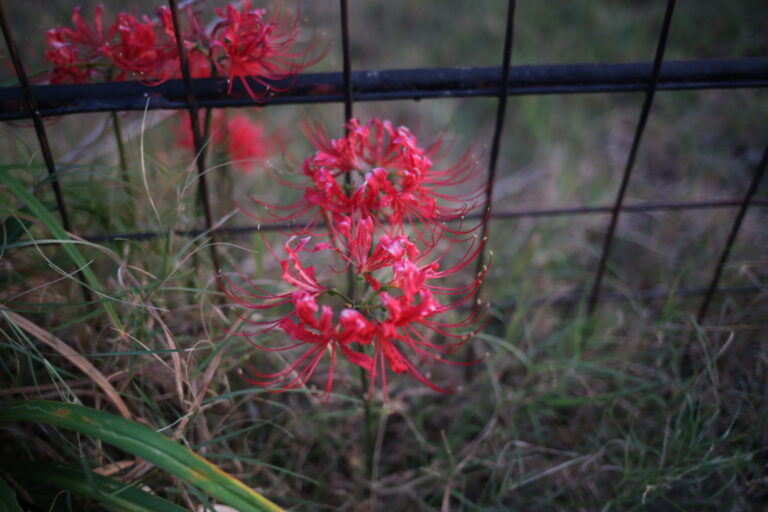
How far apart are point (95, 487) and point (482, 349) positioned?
1295 millimetres

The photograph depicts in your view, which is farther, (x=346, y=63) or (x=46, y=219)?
(x=346, y=63)

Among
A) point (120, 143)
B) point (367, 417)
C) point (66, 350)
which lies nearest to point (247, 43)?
point (120, 143)

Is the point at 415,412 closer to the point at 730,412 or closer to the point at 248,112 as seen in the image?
the point at 730,412

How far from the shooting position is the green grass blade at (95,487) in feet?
3.14

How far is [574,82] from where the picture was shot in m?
1.26

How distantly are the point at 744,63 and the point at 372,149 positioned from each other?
0.90m

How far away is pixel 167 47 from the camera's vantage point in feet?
3.75

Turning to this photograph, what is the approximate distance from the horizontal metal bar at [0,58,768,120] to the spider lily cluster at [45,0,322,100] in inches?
1.5

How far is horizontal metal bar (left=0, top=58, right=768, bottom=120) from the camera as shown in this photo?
1.14 m

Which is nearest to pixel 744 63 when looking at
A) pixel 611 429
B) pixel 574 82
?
pixel 574 82

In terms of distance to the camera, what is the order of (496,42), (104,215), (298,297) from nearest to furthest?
(298,297), (104,215), (496,42)

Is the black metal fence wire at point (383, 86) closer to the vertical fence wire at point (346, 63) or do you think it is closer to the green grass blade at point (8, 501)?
the vertical fence wire at point (346, 63)

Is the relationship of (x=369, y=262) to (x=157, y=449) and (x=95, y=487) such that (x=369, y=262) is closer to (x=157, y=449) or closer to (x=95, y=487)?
(x=157, y=449)

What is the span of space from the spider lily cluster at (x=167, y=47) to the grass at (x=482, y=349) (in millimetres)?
154
